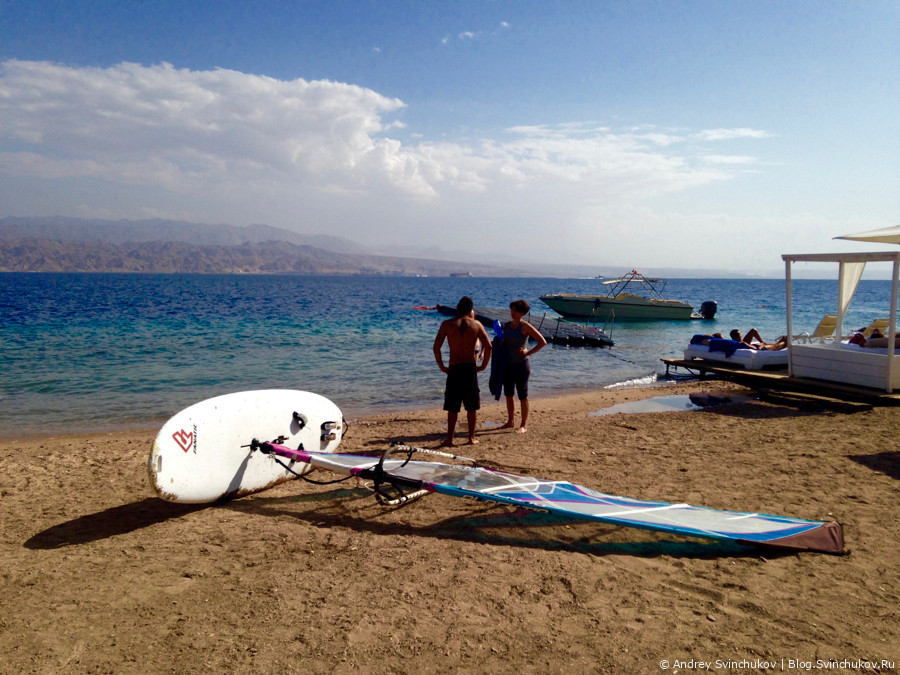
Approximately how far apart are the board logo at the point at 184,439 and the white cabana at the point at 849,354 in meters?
10.2

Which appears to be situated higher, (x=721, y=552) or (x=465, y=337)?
(x=465, y=337)

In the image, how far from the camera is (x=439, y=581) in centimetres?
362

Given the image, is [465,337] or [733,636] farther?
[465,337]

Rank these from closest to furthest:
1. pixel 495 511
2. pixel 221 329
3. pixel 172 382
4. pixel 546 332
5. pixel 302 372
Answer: pixel 495 511 → pixel 172 382 → pixel 302 372 → pixel 546 332 → pixel 221 329

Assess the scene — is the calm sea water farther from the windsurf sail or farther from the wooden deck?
the windsurf sail

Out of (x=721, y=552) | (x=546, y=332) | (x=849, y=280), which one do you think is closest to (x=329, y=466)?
(x=721, y=552)

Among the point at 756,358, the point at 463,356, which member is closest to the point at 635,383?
the point at 756,358

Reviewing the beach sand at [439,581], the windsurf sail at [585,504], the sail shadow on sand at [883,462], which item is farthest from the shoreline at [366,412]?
the sail shadow on sand at [883,462]

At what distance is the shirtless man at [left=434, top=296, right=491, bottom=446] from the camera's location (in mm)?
6844

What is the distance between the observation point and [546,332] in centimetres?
2358

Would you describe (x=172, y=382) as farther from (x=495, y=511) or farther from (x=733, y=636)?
(x=733, y=636)

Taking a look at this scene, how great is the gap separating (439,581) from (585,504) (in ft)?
5.04

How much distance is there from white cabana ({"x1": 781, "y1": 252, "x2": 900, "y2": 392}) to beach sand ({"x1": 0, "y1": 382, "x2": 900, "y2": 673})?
3.90 meters

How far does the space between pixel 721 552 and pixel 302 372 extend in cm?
1255
